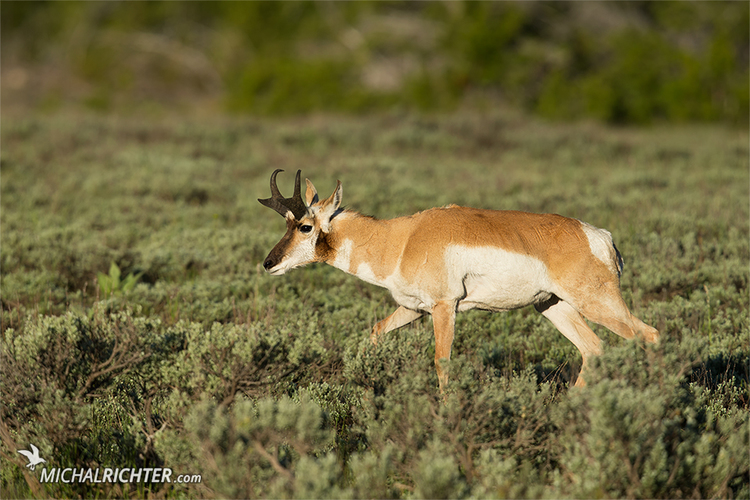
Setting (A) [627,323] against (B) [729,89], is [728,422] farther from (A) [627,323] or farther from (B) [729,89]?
(B) [729,89]

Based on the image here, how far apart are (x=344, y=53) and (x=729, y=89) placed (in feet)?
54.2

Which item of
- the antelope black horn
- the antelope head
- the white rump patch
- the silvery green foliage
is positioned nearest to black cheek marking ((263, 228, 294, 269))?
the antelope head

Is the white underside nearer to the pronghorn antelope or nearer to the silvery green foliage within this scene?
the pronghorn antelope

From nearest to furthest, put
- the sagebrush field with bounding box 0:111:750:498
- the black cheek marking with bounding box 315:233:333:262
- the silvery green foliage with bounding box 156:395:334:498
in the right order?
the silvery green foliage with bounding box 156:395:334:498, the sagebrush field with bounding box 0:111:750:498, the black cheek marking with bounding box 315:233:333:262

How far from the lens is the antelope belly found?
489 centimetres

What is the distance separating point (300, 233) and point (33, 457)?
241 cm

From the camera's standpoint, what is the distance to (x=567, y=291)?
495 cm

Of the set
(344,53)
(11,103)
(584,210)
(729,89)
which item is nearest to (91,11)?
(11,103)

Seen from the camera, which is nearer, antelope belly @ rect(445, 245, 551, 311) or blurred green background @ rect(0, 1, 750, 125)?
antelope belly @ rect(445, 245, 551, 311)

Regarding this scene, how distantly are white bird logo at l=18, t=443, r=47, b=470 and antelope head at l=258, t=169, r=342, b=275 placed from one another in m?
2.02

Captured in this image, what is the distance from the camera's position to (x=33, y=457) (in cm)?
400

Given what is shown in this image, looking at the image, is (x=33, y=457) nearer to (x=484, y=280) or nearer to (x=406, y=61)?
(x=484, y=280)

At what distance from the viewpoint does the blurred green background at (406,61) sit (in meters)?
25.5

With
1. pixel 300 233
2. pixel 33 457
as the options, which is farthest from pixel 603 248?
pixel 33 457
